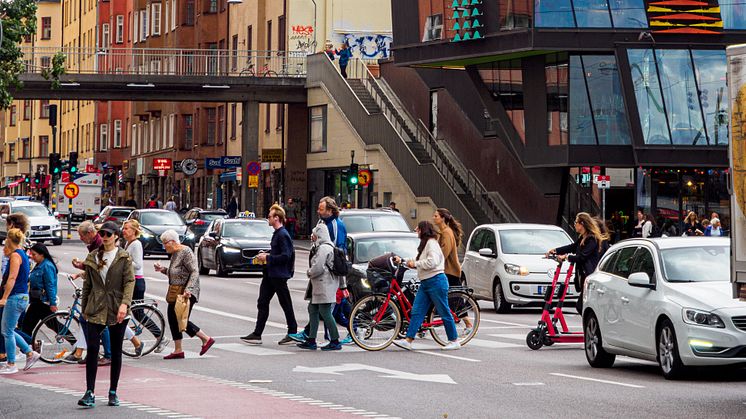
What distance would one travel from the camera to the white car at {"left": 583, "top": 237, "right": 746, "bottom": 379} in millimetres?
15312

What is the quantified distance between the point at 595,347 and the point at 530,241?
1052cm

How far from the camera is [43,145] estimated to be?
14675 centimetres

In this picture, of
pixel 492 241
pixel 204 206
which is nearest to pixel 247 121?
pixel 204 206

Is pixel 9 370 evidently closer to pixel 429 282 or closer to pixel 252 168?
pixel 429 282

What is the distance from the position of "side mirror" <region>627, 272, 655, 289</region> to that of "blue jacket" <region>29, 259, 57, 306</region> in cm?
635

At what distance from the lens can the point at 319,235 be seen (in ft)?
65.7

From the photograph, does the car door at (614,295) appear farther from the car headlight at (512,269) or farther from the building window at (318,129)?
the building window at (318,129)

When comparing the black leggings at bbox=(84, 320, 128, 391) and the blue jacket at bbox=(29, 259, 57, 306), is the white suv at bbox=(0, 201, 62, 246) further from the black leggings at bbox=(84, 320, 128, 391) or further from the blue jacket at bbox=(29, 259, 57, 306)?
the black leggings at bbox=(84, 320, 128, 391)

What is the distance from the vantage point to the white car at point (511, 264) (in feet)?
89.4

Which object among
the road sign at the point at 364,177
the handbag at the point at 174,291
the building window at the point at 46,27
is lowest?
the handbag at the point at 174,291

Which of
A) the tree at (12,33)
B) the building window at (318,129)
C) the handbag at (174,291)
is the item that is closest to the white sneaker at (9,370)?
the handbag at (174,291)

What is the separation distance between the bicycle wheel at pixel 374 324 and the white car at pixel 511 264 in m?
6.55

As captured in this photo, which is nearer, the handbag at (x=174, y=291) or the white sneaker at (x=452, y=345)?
the handbag at (x=174, y=291)

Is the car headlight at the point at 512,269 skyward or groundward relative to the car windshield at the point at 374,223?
groundward
